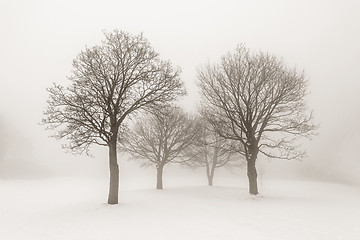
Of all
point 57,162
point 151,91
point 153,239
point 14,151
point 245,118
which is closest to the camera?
point 153,239

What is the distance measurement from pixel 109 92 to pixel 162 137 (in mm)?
14148

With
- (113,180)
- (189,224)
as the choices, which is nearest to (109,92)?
(113,180)

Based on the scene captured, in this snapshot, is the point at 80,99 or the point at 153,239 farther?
the point at 80,99

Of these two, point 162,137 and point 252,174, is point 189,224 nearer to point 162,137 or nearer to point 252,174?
point 252,174

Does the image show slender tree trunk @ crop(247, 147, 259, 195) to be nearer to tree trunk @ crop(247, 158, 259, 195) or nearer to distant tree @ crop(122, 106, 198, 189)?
tree trunk @ crop(247, 158, 259, 195)

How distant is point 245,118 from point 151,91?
1088cm

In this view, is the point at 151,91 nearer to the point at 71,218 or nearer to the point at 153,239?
the point at 71,218

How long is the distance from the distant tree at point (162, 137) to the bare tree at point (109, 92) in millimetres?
11083

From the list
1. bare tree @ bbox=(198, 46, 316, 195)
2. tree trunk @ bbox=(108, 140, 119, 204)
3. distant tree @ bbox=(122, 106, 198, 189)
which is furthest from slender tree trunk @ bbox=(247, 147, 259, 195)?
tree trunk @ bbox=(108, 140, 119, 204)

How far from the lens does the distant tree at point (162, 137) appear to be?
3309cm

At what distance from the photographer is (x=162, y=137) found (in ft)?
110

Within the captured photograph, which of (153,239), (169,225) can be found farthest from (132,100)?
(153,239)

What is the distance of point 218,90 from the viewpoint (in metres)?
25.3

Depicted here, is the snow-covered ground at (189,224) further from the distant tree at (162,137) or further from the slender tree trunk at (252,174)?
the distant tree at (162,137)
